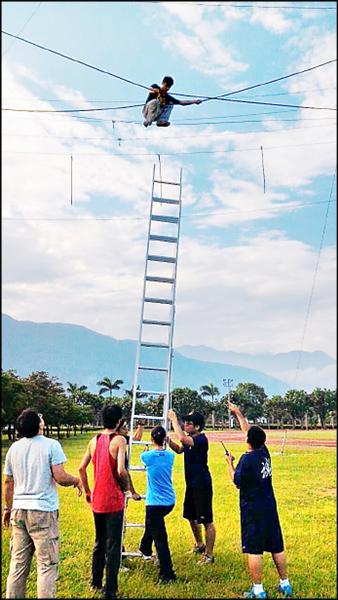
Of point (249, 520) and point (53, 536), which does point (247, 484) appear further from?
point (53, 536)

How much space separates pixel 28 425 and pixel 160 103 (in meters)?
2.87

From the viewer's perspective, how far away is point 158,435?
4633 mm

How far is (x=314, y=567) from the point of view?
5.33 m

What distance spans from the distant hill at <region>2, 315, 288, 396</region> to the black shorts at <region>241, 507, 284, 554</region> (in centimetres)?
554

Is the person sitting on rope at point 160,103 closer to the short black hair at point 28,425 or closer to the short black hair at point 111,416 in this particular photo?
the short black hair at point 111,416

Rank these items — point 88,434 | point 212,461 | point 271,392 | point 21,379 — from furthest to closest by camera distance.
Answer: point 271,392
point 212,461
point 88,434
point 21,379

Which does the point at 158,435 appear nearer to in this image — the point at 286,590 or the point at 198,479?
the point at 198,479

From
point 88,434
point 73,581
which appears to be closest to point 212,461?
point 88,434

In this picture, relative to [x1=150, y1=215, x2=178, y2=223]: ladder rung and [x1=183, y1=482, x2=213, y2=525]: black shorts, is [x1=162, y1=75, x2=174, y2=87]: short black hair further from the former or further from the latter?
[x1=183, y1=482, x2=213, y2=525]: black shorts

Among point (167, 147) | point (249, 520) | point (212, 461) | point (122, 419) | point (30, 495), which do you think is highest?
point (167, 147)

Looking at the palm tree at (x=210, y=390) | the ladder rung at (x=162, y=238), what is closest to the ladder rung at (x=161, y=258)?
the ladder rung at (x=162, y=238)

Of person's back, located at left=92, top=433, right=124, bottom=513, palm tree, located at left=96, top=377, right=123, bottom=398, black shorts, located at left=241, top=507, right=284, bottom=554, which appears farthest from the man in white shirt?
palm tree, located at left=96, top=377, right=123, bottom=398

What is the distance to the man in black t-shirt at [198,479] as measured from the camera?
503 centimetres

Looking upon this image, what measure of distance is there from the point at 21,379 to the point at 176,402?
4107mm
